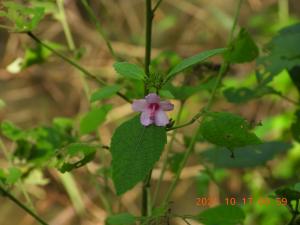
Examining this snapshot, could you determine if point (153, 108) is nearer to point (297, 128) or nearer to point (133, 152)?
point (133, 152)

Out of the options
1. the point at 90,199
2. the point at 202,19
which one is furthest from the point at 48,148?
the point at 202,19

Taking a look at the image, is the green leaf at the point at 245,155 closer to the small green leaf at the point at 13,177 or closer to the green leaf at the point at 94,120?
the green leaf at the point at 94,120

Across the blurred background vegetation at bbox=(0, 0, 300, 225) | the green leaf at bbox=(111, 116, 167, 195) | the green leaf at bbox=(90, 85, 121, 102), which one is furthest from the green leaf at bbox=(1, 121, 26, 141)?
the blurred background vegetation at bbox=(0, 0, 300, 225)

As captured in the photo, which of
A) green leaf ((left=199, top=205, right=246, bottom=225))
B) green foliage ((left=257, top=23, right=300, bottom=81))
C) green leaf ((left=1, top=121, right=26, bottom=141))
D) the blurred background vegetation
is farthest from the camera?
the blurred background vegetation

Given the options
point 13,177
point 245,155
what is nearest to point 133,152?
point 13,177

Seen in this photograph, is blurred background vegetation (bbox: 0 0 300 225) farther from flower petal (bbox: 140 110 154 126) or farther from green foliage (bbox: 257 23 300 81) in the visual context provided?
flower petal (bbox: 140 110 154 126)

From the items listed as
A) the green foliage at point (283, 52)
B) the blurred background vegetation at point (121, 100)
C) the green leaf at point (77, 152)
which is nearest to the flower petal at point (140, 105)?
the green leaf at point (77, 152)
